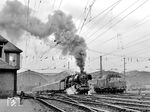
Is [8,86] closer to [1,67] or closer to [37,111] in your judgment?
[1,67]

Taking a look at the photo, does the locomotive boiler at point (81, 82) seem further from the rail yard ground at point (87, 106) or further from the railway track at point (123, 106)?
A: the railway track at point (123, 106)

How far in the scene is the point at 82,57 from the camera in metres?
33.9

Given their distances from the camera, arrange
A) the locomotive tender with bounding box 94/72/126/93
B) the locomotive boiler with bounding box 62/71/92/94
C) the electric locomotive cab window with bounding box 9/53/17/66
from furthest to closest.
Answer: the electric locomotive cab window with bounding box 9/53/17/66
the locomotive tender with bounding box 94/72/126/93
the locomotive boiler with bounding box 62/71/92/94

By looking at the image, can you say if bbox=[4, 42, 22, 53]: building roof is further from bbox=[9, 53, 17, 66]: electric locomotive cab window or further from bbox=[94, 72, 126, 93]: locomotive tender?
bbox=[94, 72, 126, 93]: locomotive tender

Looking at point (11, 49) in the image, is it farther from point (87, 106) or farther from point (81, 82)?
point (87, 106)

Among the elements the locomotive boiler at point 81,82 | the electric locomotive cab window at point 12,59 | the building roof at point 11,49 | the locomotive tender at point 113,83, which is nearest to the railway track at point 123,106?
the locomotive boiler at point 81,82

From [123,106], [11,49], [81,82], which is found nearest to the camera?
[123,106]

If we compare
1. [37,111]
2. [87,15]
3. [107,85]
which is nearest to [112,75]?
[107,85]

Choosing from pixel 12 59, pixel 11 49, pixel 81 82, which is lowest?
pixel 81 82

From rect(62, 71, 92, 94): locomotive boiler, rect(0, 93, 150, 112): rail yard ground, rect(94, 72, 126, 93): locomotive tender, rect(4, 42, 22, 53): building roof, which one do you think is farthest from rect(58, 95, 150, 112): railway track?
rect(4, 42, 22, 53): building roof

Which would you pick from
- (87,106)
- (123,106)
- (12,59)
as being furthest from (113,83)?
(87,106)

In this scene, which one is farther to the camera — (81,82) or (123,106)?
(81,82)

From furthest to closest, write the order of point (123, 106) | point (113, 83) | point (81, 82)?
point (113, 83) → point (81, 82) → point (123, 106)

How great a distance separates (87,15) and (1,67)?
1455cm
